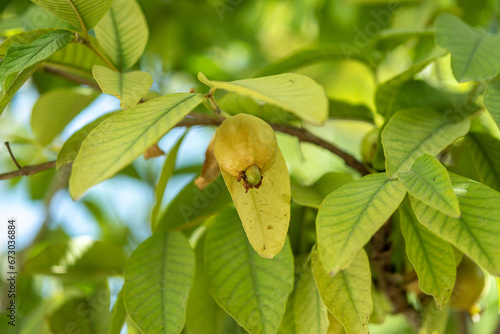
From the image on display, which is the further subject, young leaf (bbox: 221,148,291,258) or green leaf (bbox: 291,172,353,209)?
green leaf (bbox: 291,172,353,209)

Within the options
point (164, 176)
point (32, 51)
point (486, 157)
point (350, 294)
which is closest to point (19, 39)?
point (32, 51)

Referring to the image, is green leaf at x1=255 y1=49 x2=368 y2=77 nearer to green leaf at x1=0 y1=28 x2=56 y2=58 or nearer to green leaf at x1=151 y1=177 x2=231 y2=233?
green leaf at x1=151 y1=177 x2=231 y2=233

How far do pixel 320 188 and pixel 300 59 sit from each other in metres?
0.22

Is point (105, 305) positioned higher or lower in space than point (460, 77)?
lower

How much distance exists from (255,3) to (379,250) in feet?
3.33

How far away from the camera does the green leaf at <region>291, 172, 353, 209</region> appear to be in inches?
23.2

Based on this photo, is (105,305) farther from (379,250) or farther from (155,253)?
(379,250)

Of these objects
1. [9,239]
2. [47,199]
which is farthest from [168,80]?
[9,239]

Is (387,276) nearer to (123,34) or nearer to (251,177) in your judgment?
(251,177)

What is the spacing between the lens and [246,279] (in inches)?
22.2

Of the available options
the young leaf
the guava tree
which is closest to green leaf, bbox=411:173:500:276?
the guava tree

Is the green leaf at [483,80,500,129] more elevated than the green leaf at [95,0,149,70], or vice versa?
the green leaf at [95,0,149,70]

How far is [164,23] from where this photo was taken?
135cm

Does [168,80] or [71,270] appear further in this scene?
[168,80]
